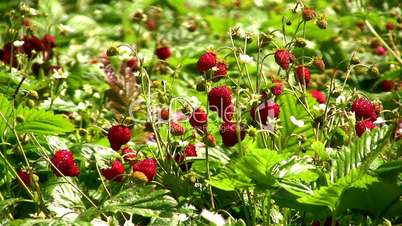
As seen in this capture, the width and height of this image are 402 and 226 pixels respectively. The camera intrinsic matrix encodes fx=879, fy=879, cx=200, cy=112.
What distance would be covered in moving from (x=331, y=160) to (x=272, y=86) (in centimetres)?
24

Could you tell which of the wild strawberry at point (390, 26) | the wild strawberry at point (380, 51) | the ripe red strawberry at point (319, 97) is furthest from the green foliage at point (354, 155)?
the wild strawberry at point (380, 51)

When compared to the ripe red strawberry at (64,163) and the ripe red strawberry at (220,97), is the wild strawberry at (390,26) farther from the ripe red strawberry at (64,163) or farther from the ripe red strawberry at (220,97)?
the ripe red strawberry at (64,163)

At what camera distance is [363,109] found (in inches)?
88.7

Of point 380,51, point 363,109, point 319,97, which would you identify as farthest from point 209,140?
point 380,51

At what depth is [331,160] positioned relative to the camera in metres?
2.16

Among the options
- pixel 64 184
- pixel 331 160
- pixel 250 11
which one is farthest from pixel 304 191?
pixel 250 11

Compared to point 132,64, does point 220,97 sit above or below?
above

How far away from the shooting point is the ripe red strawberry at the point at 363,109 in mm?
2252

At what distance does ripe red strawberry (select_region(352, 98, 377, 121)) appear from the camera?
2.25 meters

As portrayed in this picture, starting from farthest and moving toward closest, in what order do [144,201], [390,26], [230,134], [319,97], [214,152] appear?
[390,26] → [319,97] → [214,152] → [230,134] → [144,201]

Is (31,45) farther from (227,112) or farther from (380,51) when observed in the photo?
(380,51)

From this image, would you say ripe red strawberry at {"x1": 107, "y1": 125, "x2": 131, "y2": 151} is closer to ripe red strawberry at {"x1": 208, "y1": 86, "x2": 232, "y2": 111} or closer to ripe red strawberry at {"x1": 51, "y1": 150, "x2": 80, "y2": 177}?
ripe red strawberry at {"x1": 51, "y1": 150, "x2": 80, "y2": 177}

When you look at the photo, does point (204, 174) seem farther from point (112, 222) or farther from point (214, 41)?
point (214, 41)

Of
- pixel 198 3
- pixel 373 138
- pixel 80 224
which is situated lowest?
pixel 198 3
